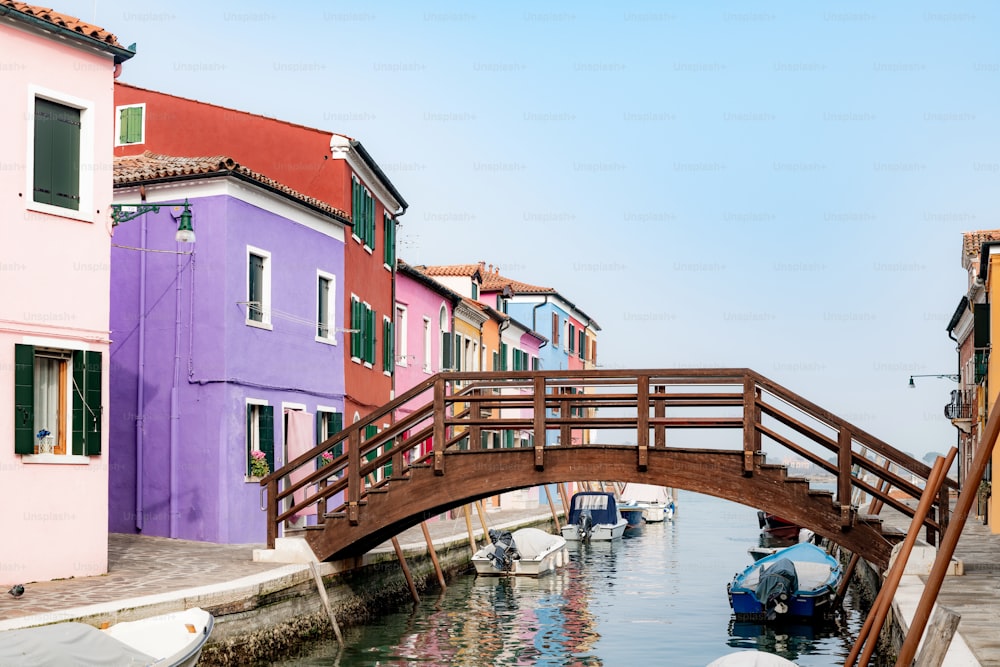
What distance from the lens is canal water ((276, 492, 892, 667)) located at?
1675 centimetres

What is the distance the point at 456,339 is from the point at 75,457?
2322 centimetres

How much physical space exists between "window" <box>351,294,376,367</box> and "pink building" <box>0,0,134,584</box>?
9.60 m

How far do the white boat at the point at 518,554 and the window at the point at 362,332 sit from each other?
4799mm

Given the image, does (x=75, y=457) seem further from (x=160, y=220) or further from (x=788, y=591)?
(x=788, y=591)

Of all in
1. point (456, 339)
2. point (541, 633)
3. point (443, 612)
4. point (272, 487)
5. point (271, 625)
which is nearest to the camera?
point (271, 625)

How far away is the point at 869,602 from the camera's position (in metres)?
21.8

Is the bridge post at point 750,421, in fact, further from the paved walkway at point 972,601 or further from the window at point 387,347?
the window at point 387,347

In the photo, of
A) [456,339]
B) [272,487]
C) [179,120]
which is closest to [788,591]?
[272,487]

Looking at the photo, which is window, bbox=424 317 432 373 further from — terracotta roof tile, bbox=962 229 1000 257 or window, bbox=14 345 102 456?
window, bbox=14 345 102 456

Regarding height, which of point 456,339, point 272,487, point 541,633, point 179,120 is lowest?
point 541,633

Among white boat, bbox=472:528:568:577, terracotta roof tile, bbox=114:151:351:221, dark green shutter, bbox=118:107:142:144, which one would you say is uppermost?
dark green shutter, bbox=118:107:142:144

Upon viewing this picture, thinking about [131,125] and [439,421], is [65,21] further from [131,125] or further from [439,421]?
[131,125]

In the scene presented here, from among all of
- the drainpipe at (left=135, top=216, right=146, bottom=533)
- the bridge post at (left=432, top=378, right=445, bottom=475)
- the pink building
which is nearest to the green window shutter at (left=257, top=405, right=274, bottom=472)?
the drainpipe at (left=135, top=216, right=146, bottom=533)

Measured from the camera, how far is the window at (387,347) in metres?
29.0
